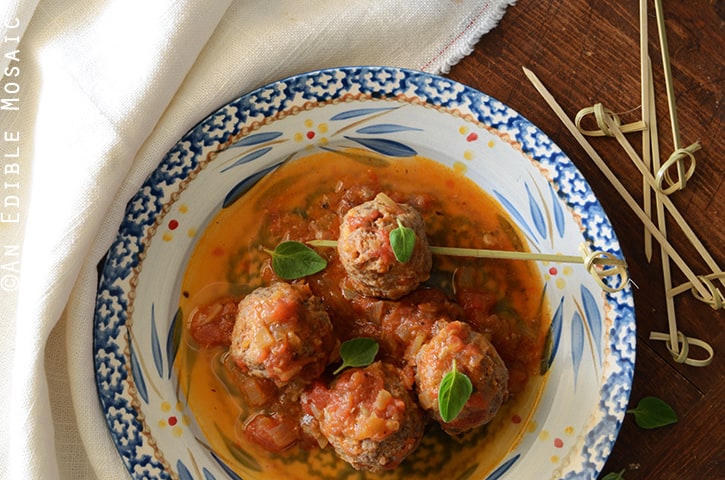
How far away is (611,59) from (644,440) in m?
1.88

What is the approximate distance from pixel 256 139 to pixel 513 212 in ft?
4.23

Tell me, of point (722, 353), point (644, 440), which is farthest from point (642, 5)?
point (644, 440)

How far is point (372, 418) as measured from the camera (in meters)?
2.92

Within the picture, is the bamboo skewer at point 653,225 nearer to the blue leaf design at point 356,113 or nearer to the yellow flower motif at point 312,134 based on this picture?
the blue leaf design at point 356,113

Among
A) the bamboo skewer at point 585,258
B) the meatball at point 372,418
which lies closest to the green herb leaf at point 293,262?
the bamboo skewer at point 585,258

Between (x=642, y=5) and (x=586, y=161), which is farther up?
(x=642, y=5)

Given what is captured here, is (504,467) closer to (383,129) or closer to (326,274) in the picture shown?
(326,274)

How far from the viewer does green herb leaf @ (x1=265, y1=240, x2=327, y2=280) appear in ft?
10.8

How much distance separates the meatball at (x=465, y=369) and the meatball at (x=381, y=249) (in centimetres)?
29

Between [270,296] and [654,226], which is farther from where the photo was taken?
[654,226]

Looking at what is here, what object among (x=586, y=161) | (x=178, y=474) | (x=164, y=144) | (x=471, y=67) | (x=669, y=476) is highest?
(x=164, y=144)

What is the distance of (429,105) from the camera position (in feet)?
11.0

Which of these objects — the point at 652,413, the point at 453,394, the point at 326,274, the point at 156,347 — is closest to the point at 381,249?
the point at 326,274

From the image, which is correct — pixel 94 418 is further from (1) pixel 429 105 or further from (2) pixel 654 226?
(2) pixel 654 226
